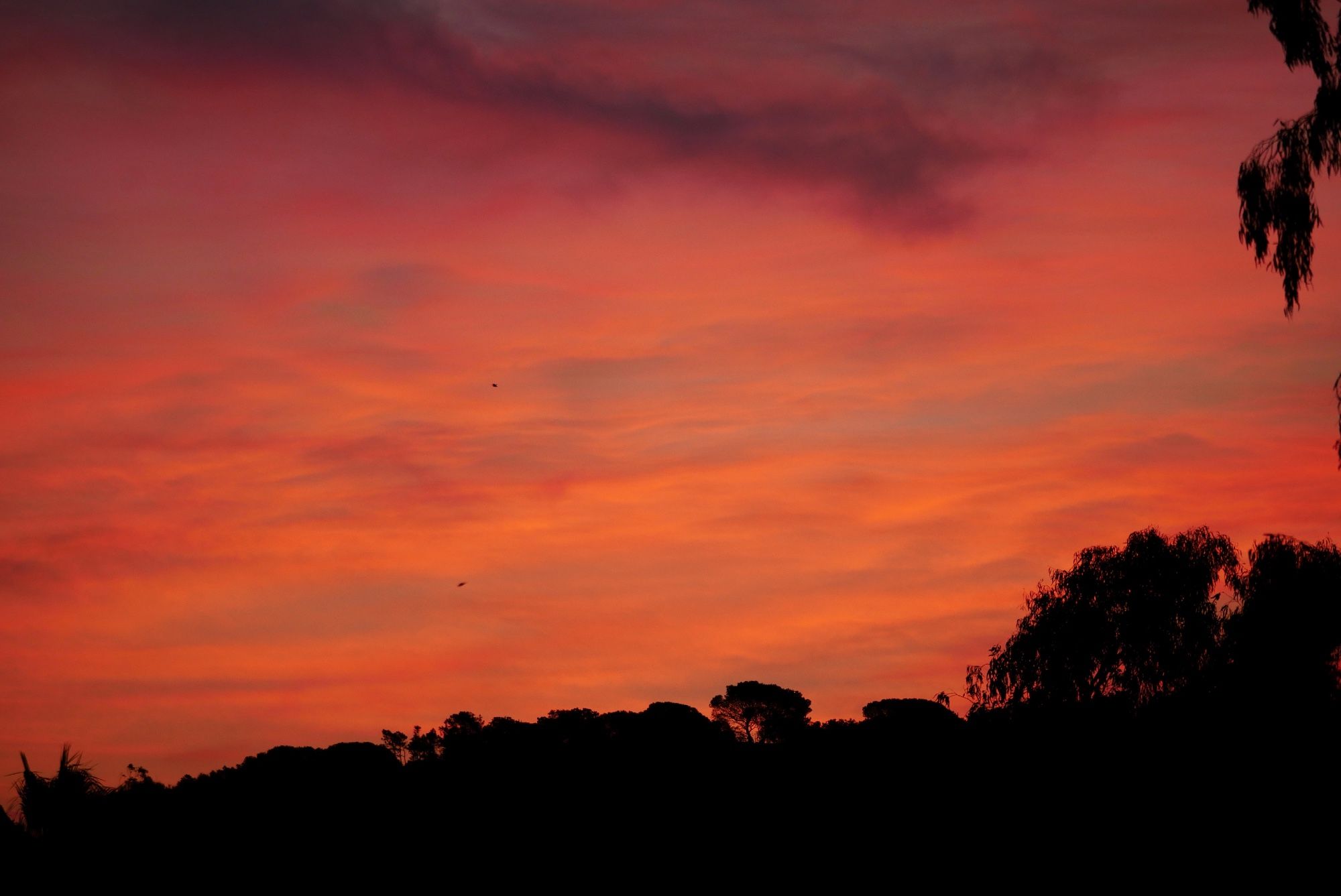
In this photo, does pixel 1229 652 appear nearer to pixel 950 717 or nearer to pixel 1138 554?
pixel 1138 554

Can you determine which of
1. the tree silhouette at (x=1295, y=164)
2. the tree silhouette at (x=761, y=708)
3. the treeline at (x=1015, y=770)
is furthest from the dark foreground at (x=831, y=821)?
the tree silhouette at (x=761, y=708)

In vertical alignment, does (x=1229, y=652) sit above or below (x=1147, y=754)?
above

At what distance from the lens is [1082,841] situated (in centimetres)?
3322

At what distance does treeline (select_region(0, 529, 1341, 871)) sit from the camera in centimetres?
3503

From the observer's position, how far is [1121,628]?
46.1 metres

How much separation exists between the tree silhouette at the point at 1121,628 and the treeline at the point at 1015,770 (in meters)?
0.07

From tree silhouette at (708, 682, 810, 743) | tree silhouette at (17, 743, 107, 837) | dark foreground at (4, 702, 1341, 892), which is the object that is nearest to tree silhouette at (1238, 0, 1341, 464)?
dark foreground at (4, 702, 1341, 892)

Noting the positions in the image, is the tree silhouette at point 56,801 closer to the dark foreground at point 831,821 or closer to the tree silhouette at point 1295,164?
the dark foreground at point 831,821

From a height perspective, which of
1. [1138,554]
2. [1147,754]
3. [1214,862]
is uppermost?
[1138,554]

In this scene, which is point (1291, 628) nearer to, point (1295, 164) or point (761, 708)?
point (1295, 164)

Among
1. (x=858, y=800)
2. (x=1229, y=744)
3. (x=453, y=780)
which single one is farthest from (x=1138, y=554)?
(x=453, y=780)

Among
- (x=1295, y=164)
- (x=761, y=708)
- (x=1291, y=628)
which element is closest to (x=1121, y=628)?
(x=1291, y=628)

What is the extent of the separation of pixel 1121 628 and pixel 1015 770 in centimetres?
1137

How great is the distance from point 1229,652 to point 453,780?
25553 mm
